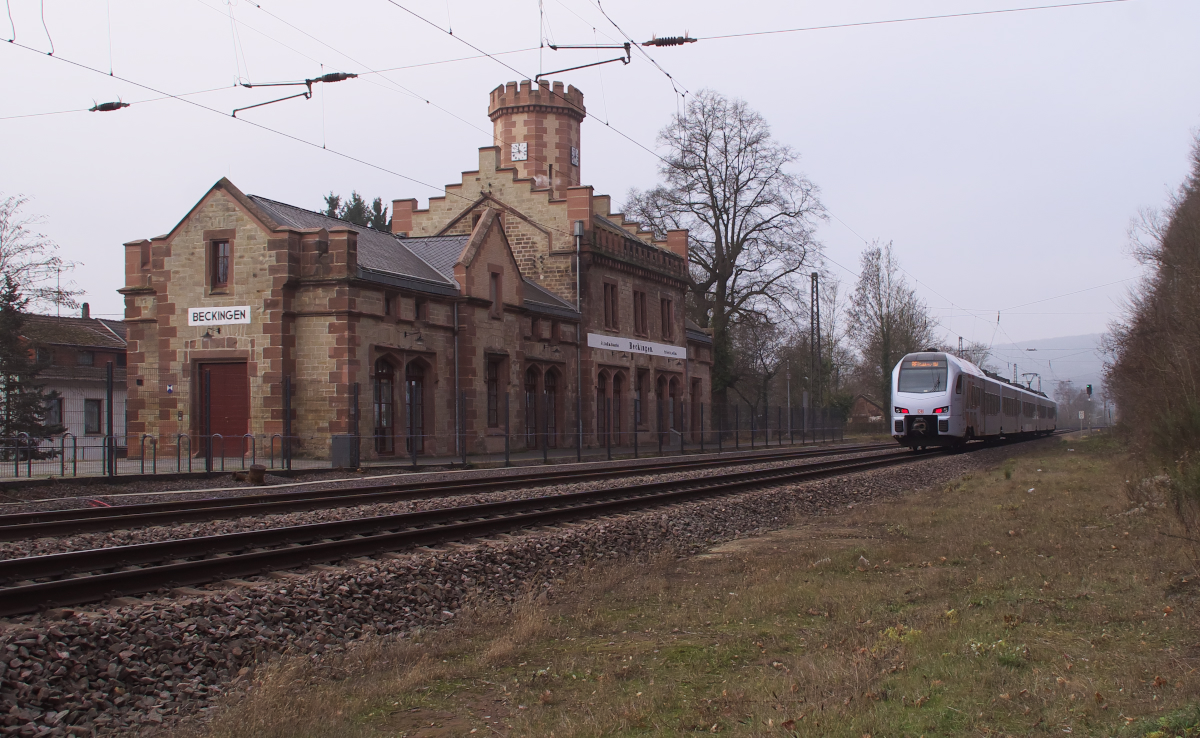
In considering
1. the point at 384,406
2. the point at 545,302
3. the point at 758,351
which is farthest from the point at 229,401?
the point at 758,351

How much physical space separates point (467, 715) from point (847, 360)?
74.7 meters

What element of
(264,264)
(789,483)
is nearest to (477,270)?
(264,264)

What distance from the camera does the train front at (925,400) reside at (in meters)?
32.2

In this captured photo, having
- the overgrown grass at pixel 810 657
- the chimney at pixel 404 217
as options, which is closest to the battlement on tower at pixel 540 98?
the chimney at pixel 404 217

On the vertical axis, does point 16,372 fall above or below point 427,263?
below

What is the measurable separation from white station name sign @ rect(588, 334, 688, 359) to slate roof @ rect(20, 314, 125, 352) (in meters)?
22.8

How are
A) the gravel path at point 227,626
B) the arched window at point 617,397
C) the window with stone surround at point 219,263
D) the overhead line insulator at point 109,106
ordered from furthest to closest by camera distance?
the arched window at point 617,397 < the window with stone surround at point 219,263 < the overhead line insulator at point 109,106 < the gravel path at point 227,626

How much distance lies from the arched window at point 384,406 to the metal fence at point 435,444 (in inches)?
2.7

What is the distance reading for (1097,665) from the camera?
608 centimetres

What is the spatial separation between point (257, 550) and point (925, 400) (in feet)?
86.8

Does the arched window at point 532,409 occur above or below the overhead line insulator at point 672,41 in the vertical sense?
below

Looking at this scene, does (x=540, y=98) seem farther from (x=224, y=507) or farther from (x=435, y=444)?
(x=224, y=507)

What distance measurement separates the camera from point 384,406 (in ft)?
99.9

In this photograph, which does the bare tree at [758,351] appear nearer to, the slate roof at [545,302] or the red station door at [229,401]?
the slate roof at [545,302]
